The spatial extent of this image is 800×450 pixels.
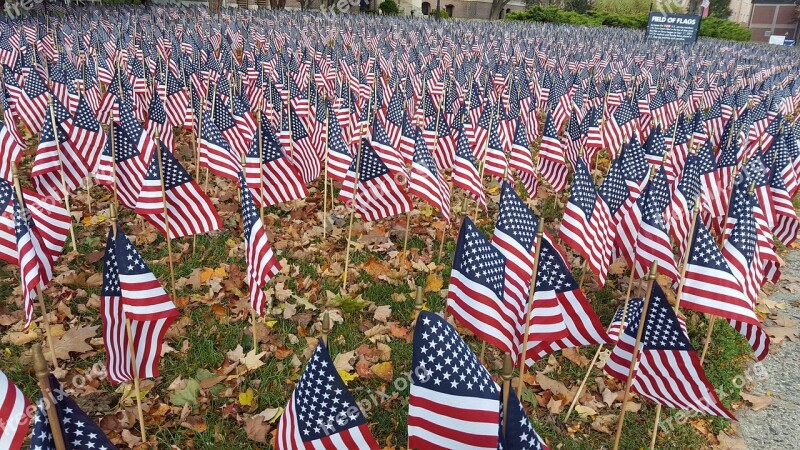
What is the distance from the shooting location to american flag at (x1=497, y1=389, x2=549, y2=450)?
8.80ft

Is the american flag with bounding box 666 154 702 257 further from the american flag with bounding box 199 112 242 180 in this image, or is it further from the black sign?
the black sign

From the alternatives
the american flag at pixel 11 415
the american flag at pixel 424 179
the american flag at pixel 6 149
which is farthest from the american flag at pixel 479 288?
the american flag at pixel 6 149

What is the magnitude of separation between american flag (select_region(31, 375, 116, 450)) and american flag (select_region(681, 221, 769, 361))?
391cm

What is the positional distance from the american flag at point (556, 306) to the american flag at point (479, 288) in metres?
0.32

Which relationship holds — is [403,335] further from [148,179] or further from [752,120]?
[752,120]

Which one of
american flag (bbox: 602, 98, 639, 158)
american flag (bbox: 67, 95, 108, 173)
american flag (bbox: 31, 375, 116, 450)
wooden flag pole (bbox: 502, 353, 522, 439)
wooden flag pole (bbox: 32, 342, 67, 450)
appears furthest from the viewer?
american flag (bbox: 602, 98, 639, 158)

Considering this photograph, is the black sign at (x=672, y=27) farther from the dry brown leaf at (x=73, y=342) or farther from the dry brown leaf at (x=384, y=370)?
the dry brown leaf at (x=73, y=342)

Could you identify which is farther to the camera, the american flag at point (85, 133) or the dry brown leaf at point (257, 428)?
the american flag at point (85, 133)

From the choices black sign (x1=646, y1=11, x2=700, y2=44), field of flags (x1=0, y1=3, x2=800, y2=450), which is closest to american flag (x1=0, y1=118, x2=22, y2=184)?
field of flags (x1=0, y1=3, x2=800, y2=450)

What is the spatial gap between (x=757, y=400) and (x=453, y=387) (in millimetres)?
3918

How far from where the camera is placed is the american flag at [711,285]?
4027 millimetres

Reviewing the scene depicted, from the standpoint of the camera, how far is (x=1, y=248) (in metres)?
4.79

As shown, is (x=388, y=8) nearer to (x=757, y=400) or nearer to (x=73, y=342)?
(x=73, y=342)

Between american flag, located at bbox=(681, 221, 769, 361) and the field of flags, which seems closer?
the field of flags
